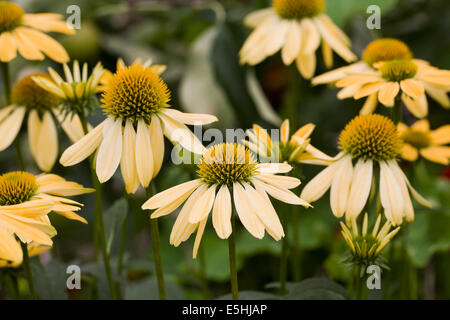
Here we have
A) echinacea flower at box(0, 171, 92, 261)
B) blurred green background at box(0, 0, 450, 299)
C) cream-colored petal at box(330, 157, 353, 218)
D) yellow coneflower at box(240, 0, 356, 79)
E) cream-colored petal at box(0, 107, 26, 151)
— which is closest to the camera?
echinacea flower at box(0, 171, 92, 261)

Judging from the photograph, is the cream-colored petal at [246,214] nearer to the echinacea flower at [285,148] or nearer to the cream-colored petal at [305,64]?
the echinacea flower at [285,148]

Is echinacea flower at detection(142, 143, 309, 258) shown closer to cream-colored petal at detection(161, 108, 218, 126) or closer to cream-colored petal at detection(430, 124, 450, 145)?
cream-colored petal at detection(161, 108, 218, 126)

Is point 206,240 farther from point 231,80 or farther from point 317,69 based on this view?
point 317,69

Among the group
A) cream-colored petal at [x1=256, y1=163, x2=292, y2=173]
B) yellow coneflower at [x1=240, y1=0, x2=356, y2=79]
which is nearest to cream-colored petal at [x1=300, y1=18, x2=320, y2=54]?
yellow coneflower at [x1=240, y1=0, x2=356, y2=79]

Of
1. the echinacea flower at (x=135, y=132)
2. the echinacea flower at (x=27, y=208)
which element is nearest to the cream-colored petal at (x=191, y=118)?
the echinacea flower at (x=135, y=132)

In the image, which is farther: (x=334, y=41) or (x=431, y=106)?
(x=431, y=106)
